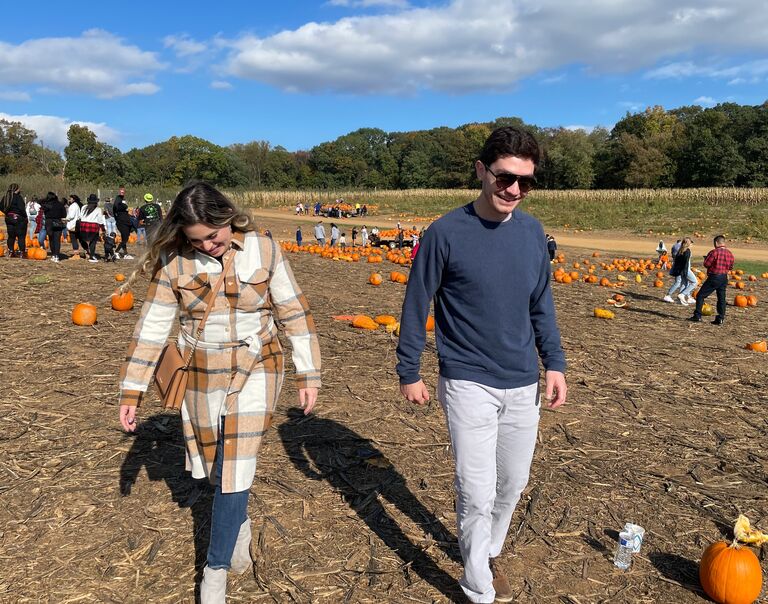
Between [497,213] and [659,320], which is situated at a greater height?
[497,213]

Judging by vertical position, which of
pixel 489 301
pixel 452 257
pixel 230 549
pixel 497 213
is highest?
pixel 497 213

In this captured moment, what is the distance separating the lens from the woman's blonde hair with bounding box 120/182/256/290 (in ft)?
8.49

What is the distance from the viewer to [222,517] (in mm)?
2811

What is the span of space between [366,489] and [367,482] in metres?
0.10

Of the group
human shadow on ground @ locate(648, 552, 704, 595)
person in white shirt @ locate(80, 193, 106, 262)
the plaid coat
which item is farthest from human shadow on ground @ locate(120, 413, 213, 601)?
person in white shirt @ locate(80, 193, 106, 262)

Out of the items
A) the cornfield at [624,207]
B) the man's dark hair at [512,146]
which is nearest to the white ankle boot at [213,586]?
the man's dark hair at [512,146]

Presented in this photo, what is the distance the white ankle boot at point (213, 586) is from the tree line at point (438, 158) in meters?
51.3

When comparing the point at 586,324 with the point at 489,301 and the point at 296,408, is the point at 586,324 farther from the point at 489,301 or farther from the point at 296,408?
the point at 489,301

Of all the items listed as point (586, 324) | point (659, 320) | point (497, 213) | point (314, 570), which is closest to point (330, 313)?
point (586, 324)

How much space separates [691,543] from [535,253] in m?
2.19

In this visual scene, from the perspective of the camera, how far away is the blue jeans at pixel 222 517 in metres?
2.80

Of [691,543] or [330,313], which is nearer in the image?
[691,543]

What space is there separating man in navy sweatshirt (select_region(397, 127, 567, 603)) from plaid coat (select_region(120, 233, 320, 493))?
2.23 feet

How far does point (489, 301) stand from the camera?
2816mm
